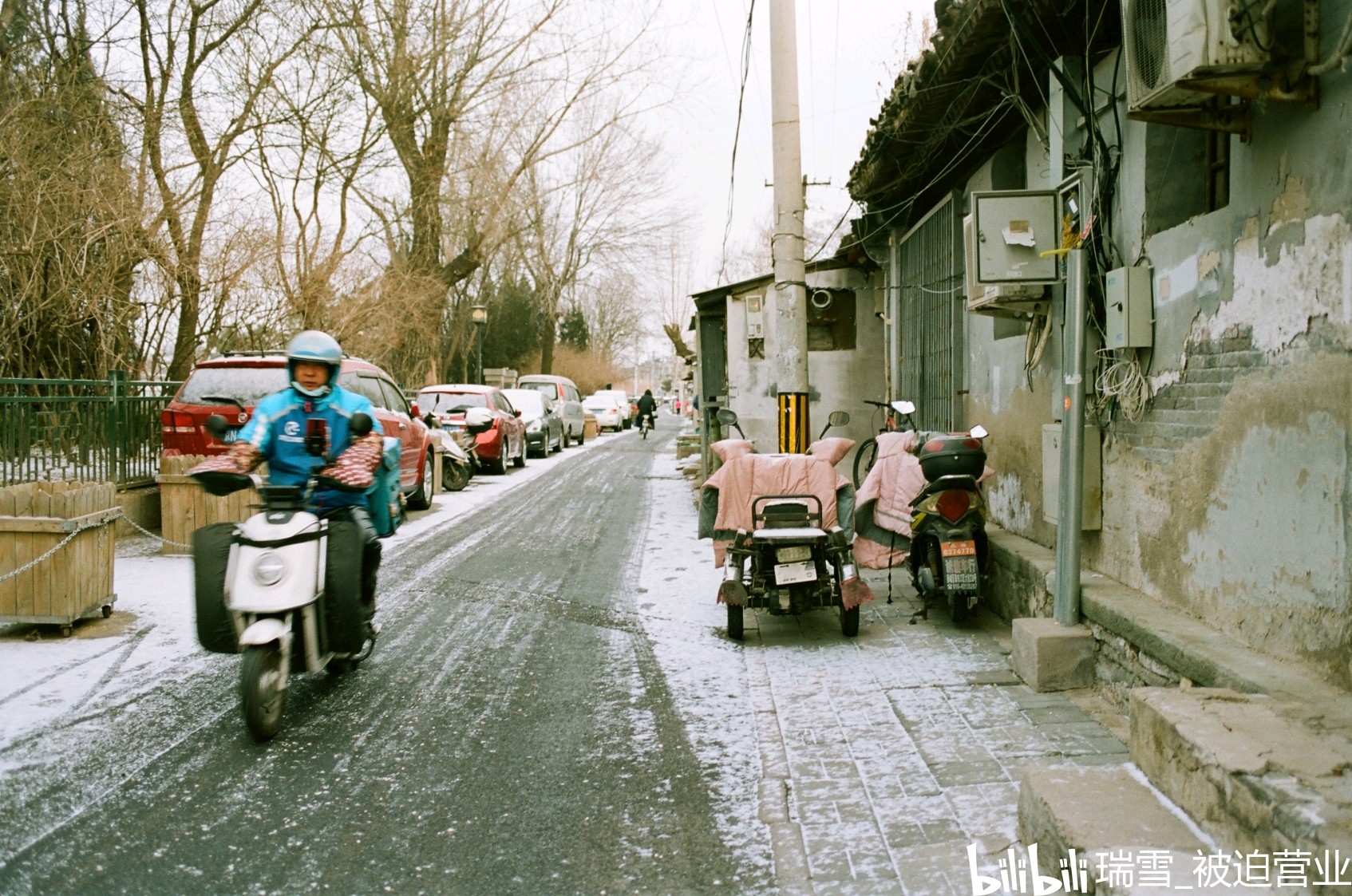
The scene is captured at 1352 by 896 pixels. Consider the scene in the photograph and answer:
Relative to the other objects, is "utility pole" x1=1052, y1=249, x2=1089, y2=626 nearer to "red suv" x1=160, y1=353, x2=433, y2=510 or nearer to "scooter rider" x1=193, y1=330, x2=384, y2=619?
"scooter rider" x1=193, y1=330, x2=384, y2=619

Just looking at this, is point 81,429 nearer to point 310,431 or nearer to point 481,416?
point 310,431

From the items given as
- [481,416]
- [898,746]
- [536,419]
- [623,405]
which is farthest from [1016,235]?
[623,405]

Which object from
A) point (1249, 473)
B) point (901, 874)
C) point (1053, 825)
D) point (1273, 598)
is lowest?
point (901, 874)

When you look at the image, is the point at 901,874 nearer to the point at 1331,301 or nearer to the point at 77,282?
the point at 1331,301

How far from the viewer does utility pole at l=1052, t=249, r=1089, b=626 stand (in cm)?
515

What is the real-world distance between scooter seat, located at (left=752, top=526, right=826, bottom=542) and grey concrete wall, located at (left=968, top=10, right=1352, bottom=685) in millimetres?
1647

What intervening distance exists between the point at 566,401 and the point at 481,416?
36.9 ft

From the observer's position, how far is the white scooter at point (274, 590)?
4.29 metres

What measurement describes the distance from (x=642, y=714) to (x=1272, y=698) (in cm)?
262

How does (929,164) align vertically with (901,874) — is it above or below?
above

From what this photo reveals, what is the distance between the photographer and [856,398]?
13.6m

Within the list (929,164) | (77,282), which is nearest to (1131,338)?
(929,164)

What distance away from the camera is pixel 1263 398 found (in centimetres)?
401

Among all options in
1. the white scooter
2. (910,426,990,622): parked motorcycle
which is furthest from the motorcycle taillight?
the white scooter
